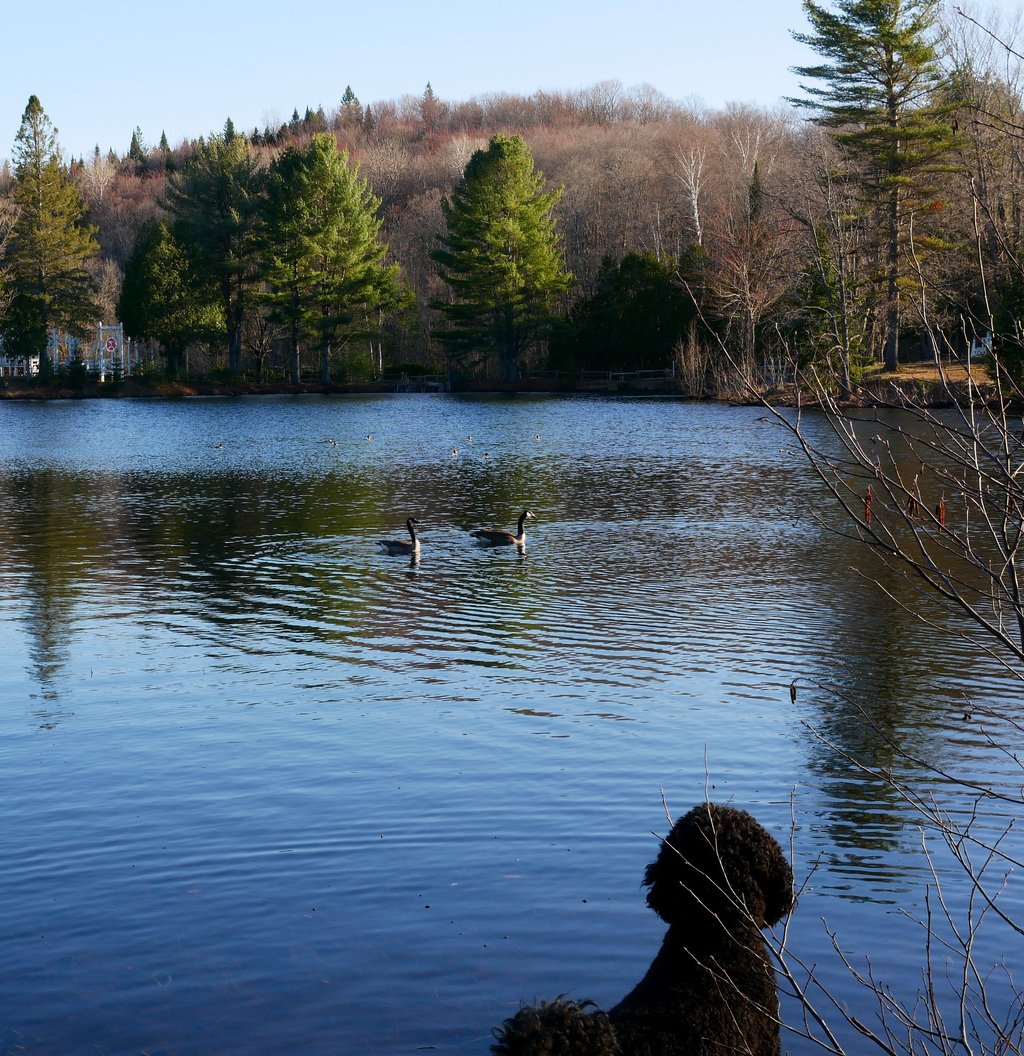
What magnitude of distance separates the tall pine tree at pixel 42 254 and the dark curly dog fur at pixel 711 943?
3051 inches

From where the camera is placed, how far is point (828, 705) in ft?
33.3

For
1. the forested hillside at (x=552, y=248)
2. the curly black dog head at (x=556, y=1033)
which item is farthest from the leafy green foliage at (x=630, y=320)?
the curly black dog head at (x=556, y=1033)

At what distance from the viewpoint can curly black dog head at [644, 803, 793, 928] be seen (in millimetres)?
4062

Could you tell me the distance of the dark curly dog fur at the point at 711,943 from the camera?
3.88 metres

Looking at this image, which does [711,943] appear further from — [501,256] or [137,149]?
[137,149]

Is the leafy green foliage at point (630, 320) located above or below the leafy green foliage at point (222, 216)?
below

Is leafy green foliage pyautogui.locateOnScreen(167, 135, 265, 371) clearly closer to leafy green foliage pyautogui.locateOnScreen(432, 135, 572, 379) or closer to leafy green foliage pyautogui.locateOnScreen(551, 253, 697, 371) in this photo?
leafy green foliage pyautogui.locateOnScreen(432, 135, 572, 379)

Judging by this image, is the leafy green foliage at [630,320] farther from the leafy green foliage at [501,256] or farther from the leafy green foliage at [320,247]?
the leafy green foliage at [320,247]

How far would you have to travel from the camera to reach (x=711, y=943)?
13.5 ft

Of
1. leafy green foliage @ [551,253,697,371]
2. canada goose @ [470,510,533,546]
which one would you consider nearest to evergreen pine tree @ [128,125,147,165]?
leafy green foliage @ [551,253,697,371]

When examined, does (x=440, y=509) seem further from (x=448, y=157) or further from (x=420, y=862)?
(x=448, y=157)

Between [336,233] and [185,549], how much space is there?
56618 millimetres

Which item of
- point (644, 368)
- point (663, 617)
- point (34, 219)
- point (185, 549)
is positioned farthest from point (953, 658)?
point (34, 219)

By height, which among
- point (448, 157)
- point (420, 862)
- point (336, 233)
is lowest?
point (420, 862)
